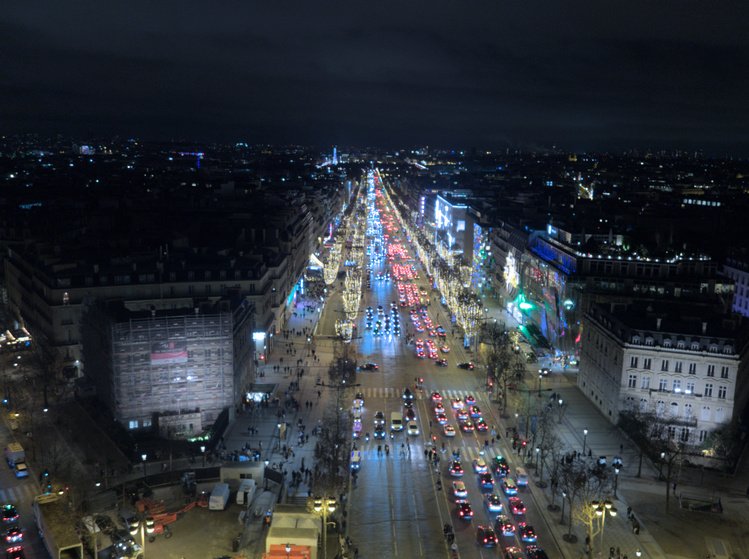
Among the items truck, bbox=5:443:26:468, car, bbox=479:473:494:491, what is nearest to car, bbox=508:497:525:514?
car, bbox=479:473:494:491

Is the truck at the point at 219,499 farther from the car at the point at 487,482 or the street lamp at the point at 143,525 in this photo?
the car at the point at 487,482

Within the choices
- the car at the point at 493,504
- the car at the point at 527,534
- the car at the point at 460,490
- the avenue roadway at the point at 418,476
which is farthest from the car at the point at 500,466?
the car at the point at 527,534

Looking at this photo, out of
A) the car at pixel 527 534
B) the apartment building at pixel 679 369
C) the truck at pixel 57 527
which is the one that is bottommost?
the car at pixel 527 534

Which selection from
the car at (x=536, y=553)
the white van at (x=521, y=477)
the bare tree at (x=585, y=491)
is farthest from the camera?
the white van at (x=521, y=477)

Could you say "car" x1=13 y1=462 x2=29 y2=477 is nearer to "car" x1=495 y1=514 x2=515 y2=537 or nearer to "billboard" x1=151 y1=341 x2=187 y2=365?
"billboard" x1=151 y1=341 x2=187 y2=365

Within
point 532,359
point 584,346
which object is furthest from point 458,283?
point 584,346

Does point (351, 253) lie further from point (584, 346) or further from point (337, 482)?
point (337, 482)
